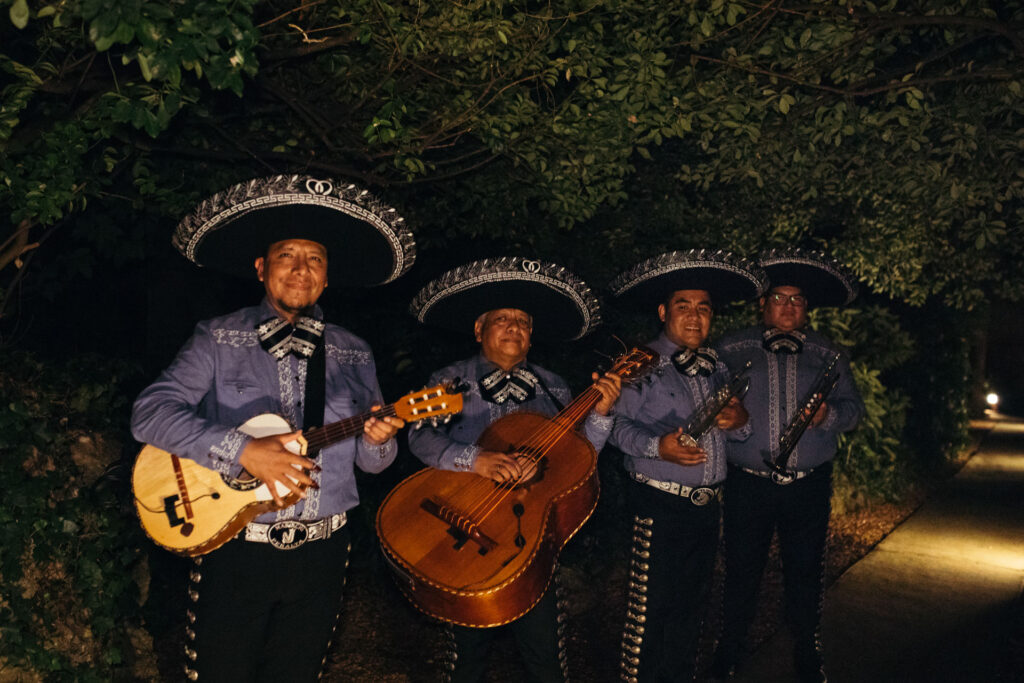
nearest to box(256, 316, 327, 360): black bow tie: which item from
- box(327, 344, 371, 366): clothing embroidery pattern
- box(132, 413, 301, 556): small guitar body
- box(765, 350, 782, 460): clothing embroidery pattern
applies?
box(327, 344, 371, 366): clothing embroidery pattern

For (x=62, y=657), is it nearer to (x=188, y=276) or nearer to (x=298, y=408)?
(x=298, y=408)

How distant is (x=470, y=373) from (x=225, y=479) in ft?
4.88

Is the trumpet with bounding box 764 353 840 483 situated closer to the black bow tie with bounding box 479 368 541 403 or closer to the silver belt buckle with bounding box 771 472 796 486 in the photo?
the silver belt buckle with bounding box 771 472 796 486

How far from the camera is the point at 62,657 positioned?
3.71m

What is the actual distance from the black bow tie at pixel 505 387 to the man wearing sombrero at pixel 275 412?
697 millimetres

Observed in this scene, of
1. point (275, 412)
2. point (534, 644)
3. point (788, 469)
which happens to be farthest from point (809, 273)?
point (275, 412)

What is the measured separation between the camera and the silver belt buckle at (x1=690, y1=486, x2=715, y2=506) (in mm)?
4305

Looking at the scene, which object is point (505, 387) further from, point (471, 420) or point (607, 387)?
point (607, 387)

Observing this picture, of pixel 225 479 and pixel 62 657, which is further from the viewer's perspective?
pixel 62 657

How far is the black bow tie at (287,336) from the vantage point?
3324mm

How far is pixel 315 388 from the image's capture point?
11.0 feet

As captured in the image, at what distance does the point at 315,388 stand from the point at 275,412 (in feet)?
0.63

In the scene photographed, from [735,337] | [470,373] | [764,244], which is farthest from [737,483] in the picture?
[764,244]

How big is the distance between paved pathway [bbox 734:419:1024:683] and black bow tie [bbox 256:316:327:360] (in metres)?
3.71
